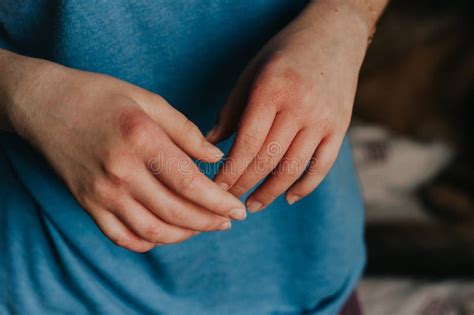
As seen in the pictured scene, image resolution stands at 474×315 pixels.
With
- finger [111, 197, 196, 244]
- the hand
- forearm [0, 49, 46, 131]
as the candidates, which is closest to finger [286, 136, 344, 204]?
the hand

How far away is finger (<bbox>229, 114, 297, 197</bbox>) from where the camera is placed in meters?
0.40

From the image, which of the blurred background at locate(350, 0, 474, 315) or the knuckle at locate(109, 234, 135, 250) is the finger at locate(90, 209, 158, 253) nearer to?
the knuckle at locate(109, 234, 135, 250)

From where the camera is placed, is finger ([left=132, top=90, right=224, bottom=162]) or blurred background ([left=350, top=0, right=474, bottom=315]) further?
blurred background ([left=350, top=0, right=474, bottom=315])

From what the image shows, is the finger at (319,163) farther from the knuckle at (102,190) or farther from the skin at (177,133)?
the knuckle at (102,190)

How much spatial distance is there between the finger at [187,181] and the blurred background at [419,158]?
3.08 ft

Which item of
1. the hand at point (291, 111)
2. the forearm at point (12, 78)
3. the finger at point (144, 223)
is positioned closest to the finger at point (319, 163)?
the hand at point (291, 111)

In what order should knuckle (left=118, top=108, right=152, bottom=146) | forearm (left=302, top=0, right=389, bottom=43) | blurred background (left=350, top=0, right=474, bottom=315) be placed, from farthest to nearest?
blurred background (left=350, top=0, right=474, bottom=315) < forearm (left=302, top=0, right=389, bottom=43) < knuckle (left=118, top=108, right=152, bottom=146)

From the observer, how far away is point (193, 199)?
0.37 m

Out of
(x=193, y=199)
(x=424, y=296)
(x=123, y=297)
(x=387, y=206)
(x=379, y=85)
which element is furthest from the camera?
(x=379, y=85)

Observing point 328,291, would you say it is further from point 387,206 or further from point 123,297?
point 387,206

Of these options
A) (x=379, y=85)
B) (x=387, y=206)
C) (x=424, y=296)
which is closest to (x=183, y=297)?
(x=424, y=296)

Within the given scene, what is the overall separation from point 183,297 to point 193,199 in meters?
0.19

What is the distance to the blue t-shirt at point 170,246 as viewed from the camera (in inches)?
17.0

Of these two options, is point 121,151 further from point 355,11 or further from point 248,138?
point 355,11
